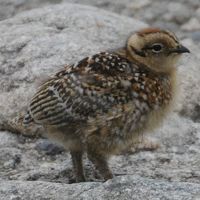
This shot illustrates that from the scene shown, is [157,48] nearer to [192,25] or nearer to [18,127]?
[18,127]

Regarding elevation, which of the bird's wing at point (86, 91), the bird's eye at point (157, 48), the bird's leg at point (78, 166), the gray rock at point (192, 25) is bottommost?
the bird's leg at point (78, 166)

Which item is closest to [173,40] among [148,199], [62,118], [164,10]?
[62,118]

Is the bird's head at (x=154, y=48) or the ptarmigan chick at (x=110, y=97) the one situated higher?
the bird's head at (x=154, y=48)

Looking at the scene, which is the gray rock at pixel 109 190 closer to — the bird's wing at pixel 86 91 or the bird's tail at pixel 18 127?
the bird's wing at pixel 86 91

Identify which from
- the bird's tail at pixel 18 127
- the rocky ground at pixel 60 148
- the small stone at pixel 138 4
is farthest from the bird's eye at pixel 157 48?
the small stone at pixel 138 4

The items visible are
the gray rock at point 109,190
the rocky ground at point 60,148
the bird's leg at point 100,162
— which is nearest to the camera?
the gray rock at point 109,190

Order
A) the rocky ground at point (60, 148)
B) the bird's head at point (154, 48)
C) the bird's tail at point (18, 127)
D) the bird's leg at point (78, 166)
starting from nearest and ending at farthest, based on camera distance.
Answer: the rocky ground at point (60, 148) → the bird's head at point (154, 48) → the bird's leg at point (78, 166) → the bird's tail at point (18, 127)

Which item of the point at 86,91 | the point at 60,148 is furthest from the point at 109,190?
the point at 60,148
